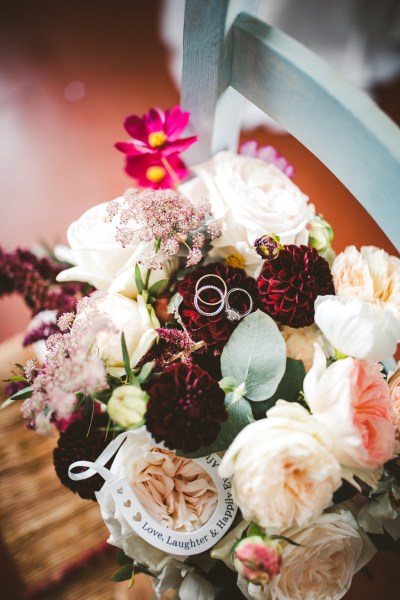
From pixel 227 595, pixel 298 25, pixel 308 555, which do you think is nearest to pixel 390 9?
pixel 298 25

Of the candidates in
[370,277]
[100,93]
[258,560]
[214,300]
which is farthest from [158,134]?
[100,93]

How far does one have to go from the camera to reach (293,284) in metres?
0.61

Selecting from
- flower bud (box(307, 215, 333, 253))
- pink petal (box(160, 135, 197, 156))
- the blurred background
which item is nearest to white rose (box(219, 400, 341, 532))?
flower bud (box(307, 215, 333, 253))

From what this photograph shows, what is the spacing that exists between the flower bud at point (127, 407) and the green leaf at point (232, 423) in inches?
5.4

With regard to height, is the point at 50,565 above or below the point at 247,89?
below

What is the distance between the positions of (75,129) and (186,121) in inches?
31.8

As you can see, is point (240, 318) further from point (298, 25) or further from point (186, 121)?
point (298, 25)

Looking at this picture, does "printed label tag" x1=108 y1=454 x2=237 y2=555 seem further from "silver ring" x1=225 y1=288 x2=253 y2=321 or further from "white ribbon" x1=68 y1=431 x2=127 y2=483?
"silver ring" x1=225 y1=288 x2=253 y2=321

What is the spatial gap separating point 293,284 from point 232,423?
8.3 inches

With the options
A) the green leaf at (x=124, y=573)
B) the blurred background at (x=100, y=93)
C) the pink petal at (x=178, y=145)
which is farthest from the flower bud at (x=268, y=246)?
the blurred background at (x=100, y=93)

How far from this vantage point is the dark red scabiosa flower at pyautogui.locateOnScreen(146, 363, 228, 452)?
1.61 feet

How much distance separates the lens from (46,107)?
4.53ft

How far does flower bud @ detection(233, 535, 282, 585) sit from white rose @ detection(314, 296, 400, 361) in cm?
25

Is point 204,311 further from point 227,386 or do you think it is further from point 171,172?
point 171,172
